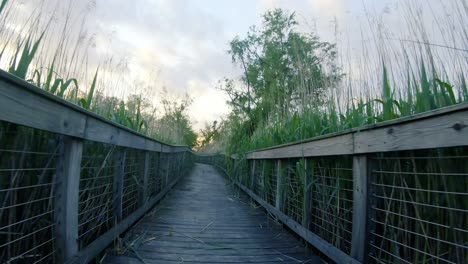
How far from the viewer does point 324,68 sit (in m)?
2.73

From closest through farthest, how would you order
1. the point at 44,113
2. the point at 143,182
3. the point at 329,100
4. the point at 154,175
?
the point at 44,113
the point at 329,100
the point at 143,182
the point at 154,175

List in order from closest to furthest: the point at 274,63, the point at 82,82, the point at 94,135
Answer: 1. the point at 94,135
2. the point at 82,82
3. the point at 274,63

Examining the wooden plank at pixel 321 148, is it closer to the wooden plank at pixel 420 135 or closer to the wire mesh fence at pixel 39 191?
the wooden plank at pixel 420 135

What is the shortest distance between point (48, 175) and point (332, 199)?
1.67 metres

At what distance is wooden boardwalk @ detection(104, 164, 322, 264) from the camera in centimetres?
211

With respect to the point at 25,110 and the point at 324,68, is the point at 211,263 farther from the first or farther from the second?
the point at 324,68

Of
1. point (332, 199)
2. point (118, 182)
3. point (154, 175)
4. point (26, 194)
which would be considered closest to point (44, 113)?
point (26, 194)

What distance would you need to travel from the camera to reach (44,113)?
1112 millimetres

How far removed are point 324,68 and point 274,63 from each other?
14.8 m

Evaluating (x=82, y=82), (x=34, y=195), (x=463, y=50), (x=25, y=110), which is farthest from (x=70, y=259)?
(x=463, y=50)

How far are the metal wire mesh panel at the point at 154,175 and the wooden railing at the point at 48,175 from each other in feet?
5.06

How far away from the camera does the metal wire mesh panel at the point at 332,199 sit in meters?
1.86

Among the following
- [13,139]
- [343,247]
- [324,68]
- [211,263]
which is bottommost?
[211,263]

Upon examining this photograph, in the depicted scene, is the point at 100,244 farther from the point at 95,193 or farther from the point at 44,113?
the point at 44,113
